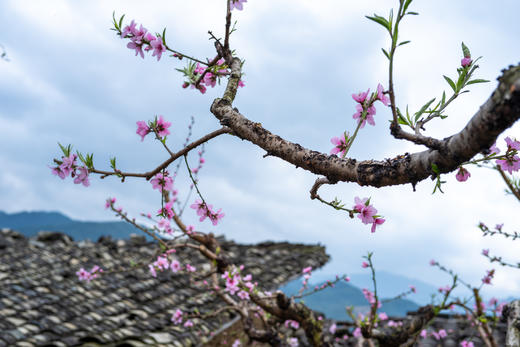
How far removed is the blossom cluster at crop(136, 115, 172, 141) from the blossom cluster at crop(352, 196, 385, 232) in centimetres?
112

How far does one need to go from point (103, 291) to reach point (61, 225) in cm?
6651

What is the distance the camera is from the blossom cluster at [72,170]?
2211 millimetres

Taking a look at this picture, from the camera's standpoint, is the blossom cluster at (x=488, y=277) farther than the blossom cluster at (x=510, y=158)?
Yes

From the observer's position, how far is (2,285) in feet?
20.0

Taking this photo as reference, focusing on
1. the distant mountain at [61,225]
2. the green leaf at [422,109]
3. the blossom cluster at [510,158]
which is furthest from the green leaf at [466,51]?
the distant mountain at [61,225]

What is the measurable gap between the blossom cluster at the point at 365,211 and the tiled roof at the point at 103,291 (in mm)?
3602

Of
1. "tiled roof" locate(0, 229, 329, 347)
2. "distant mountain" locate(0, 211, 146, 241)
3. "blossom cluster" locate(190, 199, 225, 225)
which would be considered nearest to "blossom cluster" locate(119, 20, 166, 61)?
"blossom cluster" locate(190, 199, 225, 225)

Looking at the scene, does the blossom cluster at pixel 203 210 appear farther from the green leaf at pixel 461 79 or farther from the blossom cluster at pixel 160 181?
the green leaf at pixel 461 79

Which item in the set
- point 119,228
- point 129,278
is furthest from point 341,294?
point 129,278

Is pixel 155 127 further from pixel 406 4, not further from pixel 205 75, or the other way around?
pixel 406 4

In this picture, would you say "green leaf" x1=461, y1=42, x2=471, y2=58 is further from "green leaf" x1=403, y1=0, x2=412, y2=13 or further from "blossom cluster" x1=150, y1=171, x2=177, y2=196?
"blossom cluster" x1=150, y1=171, x2=177, y2=196

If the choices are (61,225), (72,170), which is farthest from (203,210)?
(61,225)

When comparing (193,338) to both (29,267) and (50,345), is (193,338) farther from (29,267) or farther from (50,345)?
(29,267)

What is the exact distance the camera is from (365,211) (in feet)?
5.74
